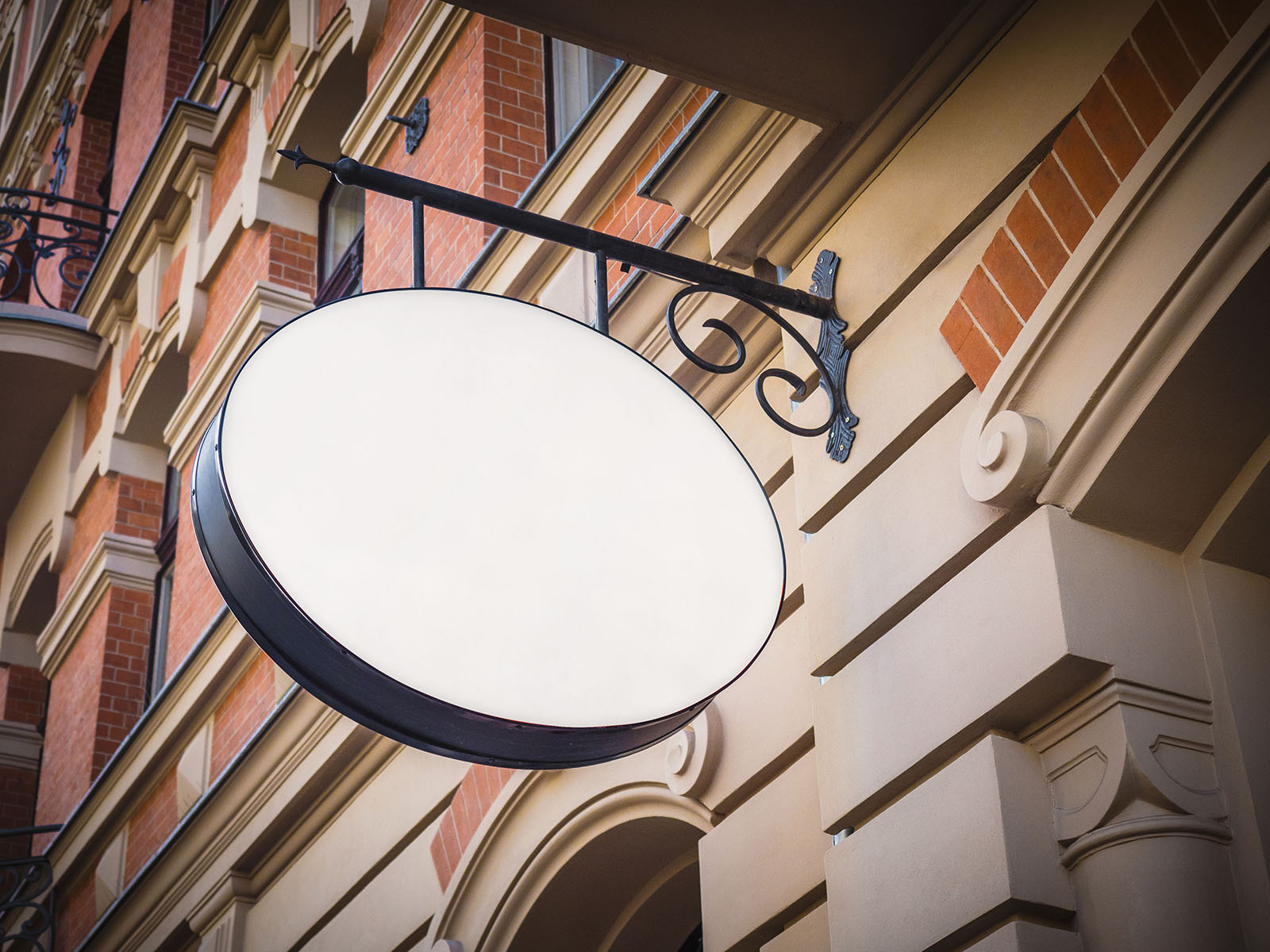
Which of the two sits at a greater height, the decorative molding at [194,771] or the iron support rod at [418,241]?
the decorative molding at [194,771]

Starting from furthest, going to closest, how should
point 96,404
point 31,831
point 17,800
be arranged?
point 17,800 < point 96,404 < point 31,831

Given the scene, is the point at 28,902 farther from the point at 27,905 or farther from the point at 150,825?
the point at 150,825

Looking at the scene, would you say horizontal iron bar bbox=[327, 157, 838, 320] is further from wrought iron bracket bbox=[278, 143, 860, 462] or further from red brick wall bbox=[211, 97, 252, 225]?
red brick wall bbox=[211, 97, 252, 225]

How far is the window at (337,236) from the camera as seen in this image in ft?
30.6

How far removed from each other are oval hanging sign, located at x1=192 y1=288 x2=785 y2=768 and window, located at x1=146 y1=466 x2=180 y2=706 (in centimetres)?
775

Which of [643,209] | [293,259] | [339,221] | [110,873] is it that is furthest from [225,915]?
[339,221]

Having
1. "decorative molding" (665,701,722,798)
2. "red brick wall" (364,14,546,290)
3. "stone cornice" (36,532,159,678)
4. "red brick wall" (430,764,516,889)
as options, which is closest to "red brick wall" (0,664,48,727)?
"stone cornice" (36,532,159,678)

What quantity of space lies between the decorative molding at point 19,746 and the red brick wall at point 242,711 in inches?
191

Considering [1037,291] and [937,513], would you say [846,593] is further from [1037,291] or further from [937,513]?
[1037,291]

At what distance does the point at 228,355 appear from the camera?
31.7 feet

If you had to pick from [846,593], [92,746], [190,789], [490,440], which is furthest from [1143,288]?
[92,746]

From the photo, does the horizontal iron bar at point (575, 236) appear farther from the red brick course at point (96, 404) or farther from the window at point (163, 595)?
the red brick course at point (96, 404)

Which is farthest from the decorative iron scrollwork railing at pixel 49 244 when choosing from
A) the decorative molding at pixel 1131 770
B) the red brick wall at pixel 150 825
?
the decorative molding at pixel 1131 770

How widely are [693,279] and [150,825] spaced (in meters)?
6.41
